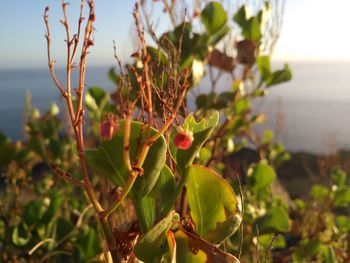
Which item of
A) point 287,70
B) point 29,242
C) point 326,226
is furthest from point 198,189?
point 326,226

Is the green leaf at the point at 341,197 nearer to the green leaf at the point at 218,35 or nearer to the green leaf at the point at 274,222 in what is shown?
the green leaf at the point at 218,35

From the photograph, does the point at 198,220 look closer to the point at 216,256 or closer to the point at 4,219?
the point at 216,256

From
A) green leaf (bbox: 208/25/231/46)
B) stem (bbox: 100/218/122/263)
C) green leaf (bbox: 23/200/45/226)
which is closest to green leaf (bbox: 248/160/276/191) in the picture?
green leaf (bbox: 208/25/231/46)

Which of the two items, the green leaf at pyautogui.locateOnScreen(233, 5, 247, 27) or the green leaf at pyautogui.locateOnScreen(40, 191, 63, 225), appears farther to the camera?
the green leaf at pyautogui.locateOnScreen(40, 191, 63, 225)

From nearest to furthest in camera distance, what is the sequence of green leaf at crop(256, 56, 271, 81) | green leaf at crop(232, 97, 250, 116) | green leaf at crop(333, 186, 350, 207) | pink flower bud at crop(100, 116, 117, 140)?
pink flower bud at crop(100, 116, 117, 140), green leaf at crop(256, 56, 271, 81), green leaf at crop(232, 97, 250, 116), green leaf at crop(333, 186, 350, 207)

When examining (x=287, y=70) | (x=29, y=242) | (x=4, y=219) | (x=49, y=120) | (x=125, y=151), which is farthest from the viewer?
(x=49, y=120)

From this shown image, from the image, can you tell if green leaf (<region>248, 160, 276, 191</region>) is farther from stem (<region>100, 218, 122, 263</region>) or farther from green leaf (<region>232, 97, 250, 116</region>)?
stem (<region>100, 218, 122, 263</region>)

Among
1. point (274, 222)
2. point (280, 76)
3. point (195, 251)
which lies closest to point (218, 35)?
point (280, 76)
